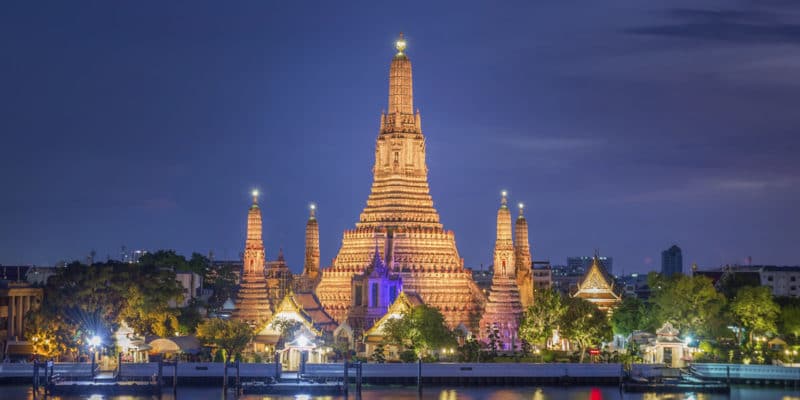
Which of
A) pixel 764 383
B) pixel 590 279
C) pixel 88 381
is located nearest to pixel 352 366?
pixel 88 381

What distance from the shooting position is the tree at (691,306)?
11081 centimetres

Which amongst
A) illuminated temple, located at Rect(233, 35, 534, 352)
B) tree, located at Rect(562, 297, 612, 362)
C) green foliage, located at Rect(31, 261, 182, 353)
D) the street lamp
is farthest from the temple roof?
the street lamp

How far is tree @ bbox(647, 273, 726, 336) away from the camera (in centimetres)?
11081

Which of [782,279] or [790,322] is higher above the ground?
[782,279]

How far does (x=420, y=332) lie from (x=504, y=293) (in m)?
14.7

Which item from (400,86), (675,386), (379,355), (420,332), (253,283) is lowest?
(675,386)

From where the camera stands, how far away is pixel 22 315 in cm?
11644

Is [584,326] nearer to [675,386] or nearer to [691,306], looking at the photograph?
[691,306]

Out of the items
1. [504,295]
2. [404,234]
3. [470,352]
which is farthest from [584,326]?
[404,234]

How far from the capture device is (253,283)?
121 m

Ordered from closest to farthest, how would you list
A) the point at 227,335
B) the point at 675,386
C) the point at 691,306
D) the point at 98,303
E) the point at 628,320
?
the point at 675,386
the point at 227,335
the point at 98,303
the point at 691,306
the point at 628,320

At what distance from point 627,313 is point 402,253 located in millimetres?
17904

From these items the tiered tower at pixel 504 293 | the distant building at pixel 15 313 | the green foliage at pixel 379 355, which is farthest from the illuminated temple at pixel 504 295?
the distant building at pixel 15 313

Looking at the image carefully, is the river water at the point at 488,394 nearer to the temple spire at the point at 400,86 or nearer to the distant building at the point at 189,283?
the temple spire at the point at 400,86
